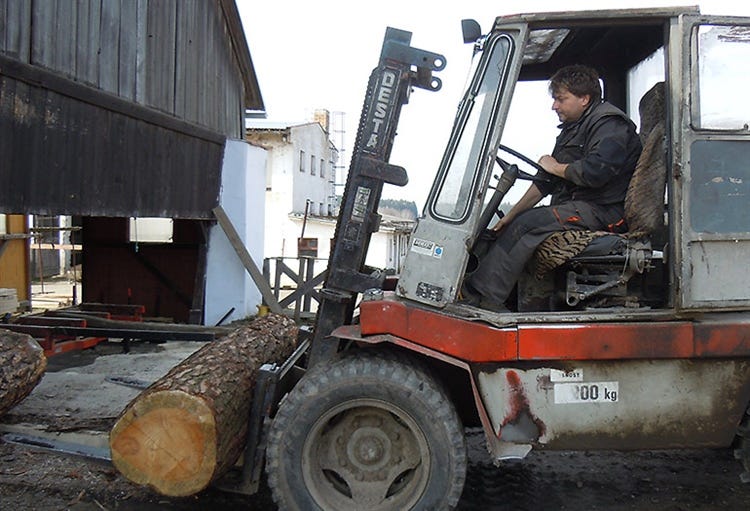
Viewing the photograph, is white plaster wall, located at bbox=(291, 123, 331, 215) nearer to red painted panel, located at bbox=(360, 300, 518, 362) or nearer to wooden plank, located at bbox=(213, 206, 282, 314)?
wooden plank, located at bbox=(213, 206, 282, 314)

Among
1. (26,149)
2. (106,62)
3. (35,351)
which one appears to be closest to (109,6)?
(106,62)

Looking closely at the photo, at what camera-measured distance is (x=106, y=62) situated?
840cm

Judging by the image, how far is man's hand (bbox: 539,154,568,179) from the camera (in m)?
4.09

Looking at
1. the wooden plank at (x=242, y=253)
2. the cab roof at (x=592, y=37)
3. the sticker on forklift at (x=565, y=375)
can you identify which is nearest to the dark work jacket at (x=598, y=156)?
the cab roof at (x=592, y=37)

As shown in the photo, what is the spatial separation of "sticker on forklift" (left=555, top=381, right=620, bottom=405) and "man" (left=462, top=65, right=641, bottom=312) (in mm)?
627

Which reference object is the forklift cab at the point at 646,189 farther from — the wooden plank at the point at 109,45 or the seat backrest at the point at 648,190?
the wooden plank at the point at 109,45

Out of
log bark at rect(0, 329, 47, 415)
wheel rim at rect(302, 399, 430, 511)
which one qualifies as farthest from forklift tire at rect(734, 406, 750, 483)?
log bark at rect(0, 329, 47, 415)

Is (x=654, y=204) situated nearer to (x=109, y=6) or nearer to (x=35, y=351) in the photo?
(x=35, y=351)

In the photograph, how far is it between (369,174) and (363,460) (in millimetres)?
1816

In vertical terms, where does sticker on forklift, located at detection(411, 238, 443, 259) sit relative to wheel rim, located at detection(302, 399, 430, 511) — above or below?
above

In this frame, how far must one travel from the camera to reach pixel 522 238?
3988 mm

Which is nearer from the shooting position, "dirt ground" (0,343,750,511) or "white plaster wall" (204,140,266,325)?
"dirt ground" (0,343,750,511)

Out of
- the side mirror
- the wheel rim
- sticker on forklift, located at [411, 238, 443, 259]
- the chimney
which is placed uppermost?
the chimney

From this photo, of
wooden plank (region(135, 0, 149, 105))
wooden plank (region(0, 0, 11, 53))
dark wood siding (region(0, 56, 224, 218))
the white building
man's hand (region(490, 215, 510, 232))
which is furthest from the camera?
the white building
